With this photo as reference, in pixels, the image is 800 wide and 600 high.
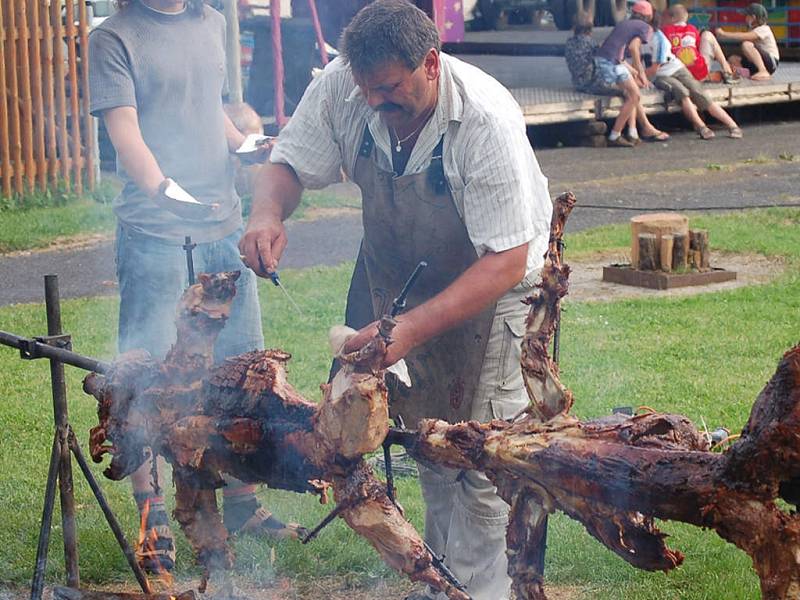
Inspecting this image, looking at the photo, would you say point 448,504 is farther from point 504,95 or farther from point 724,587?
point 504,95

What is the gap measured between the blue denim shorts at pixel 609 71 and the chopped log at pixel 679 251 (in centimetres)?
743

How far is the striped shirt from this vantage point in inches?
143

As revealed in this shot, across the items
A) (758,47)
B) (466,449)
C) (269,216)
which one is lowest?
(466,449)

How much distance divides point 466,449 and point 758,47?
680 inches

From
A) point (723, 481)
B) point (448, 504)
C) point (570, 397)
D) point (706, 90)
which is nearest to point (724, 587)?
point (448, 504)

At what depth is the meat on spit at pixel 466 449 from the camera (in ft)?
7.77

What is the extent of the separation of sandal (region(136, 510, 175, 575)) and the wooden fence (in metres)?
7.88

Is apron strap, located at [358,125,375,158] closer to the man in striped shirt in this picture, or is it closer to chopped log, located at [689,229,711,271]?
the man in striped shirt

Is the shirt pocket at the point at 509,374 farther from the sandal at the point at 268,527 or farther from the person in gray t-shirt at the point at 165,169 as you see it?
the person in gray t-shirt at the point at 165,169

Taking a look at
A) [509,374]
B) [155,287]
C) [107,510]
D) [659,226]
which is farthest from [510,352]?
[659,226]

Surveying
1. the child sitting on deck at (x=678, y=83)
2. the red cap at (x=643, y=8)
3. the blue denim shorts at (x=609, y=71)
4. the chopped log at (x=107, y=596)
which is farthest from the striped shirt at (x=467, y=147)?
the child sitting on deck at (x=678, y=83)

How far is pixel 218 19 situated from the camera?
5.03 metres

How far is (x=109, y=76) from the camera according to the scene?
4625 millimetres

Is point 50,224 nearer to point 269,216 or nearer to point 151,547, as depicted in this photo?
point 151,547
